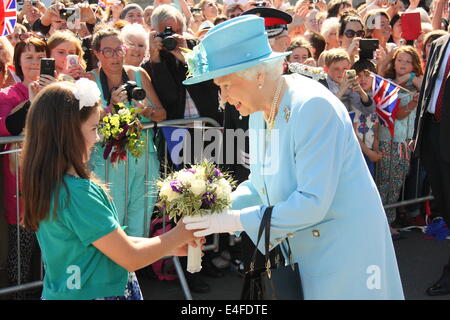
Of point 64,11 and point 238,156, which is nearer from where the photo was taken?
point 238,156

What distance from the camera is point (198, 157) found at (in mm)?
5777

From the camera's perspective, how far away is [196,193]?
3113mm

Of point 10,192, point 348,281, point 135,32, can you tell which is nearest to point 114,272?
point 348,281

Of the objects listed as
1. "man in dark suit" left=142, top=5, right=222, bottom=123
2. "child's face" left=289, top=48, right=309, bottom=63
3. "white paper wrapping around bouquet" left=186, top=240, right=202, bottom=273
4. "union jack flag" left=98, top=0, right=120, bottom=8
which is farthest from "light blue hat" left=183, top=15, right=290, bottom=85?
"union jack flag" left=98, top=0, right=120, bottom=8

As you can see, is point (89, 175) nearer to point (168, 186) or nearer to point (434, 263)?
point (168, 186)

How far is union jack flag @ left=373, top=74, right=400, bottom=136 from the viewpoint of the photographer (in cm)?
680

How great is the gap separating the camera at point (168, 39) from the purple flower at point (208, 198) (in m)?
3.06

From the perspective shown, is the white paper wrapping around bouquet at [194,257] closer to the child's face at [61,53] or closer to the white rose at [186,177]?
the white rose at [186,177]

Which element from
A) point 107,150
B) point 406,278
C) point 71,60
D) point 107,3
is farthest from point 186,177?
point 107,3

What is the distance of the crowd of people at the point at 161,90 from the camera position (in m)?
5.13

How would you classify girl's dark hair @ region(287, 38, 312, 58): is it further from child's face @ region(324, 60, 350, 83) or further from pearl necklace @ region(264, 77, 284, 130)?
pearl necklace @ region(264, 77, 284, 130)

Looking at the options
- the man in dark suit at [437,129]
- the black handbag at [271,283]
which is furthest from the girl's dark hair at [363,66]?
the black handbag at [271,283]

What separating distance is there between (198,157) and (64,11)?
3214 millimetres
